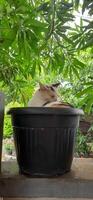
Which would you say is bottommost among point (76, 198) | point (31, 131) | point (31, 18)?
point (76, 198)

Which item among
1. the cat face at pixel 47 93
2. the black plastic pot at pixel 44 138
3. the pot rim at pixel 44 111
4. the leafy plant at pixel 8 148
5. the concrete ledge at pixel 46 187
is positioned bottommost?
the leafy plant at pixel 8 148

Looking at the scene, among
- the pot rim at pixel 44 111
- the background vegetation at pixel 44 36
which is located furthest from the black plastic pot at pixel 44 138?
the background vegetation at pixel 44 36

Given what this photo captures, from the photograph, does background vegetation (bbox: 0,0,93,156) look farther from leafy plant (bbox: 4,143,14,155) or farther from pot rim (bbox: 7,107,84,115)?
leafy plant (bbox: 4,143,14,155)

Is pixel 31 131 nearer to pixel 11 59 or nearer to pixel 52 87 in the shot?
pixel 52 87

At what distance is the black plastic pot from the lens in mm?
834

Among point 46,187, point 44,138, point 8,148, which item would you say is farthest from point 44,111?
point 8,148

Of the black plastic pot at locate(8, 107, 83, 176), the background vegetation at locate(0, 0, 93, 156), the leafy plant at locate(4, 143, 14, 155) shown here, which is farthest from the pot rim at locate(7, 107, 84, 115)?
the leafy plant at locate(4, 143, 14, 155)

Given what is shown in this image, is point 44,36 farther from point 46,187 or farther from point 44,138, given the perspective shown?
point 46,187

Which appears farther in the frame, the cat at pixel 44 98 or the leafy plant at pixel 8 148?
the leafy plant at pixel 8 148

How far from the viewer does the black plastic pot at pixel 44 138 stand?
834mm

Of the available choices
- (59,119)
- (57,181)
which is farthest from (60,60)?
(57,181)

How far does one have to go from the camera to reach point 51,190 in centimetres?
83

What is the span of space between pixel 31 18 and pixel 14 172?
0.42m

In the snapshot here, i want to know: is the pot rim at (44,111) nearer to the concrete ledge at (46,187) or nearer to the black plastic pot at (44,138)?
the black plastic pot at (44,138)
